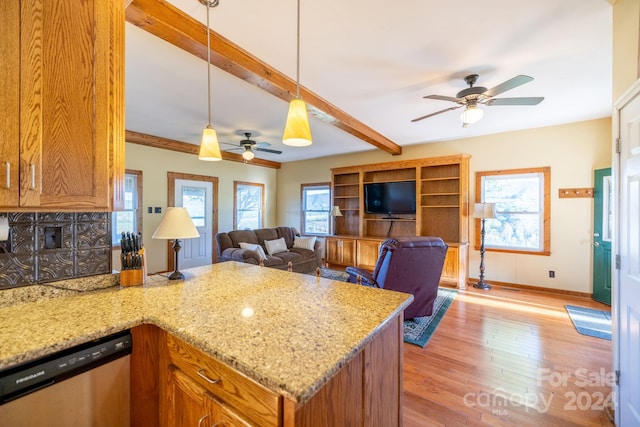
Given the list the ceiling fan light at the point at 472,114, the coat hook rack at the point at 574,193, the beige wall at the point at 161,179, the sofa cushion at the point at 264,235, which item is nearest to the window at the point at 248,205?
the beige wall at the point at 161,179

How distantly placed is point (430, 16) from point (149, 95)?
304cm

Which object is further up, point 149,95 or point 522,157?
point 149,95

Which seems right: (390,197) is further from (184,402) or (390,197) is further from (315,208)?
(184,402)

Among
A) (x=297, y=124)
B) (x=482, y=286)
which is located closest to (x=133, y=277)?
(x=297, y=124)

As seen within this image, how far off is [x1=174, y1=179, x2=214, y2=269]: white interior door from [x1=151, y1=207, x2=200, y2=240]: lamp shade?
3996 mm

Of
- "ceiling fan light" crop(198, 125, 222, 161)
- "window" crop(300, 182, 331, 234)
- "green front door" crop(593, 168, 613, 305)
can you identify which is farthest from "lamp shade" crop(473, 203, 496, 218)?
"ceiling fan light" crop(198, 125, 222, 161)

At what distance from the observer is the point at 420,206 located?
5.24 meters

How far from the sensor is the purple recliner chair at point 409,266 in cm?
279

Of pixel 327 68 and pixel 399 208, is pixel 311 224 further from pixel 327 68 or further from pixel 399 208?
pixel 327 68

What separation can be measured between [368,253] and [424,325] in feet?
7.96

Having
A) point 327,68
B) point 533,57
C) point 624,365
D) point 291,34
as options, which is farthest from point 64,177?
point 533,57

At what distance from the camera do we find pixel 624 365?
1591mm

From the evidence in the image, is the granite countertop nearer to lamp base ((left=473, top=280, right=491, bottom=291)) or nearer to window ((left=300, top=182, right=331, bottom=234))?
lamp base ((left=473, top=280, right=491, bottom=291))

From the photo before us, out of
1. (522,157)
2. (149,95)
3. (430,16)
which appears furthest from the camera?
(522,157)
